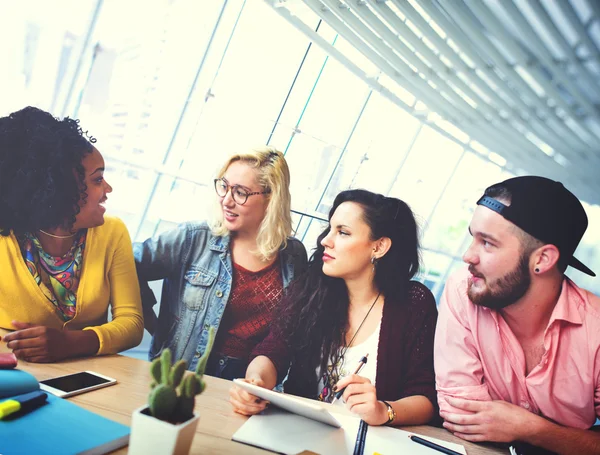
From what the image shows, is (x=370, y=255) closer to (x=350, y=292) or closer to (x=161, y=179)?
(x=350, y=292)

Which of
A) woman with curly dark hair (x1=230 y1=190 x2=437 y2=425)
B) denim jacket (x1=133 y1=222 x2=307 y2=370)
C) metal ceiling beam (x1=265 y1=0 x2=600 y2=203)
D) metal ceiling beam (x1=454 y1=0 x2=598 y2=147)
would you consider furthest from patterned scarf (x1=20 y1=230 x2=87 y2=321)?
metal ceiling beam (x1=454 y1=0 x2=598 y2=147)

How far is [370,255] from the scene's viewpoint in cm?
174

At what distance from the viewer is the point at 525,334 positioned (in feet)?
5.02

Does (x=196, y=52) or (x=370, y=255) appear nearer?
(x=370, y=255)

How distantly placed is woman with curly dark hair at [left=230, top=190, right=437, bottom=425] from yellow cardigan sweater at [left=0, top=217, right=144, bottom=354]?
45cm

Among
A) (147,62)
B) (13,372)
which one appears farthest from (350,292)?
(147,62)

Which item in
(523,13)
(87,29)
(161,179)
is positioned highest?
(523,13)

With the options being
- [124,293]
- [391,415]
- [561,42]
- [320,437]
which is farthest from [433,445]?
[561,42]

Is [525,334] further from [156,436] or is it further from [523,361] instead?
[156,436]

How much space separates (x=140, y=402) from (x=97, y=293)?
1.95 ft

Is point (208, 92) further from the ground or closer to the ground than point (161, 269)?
further from the ground

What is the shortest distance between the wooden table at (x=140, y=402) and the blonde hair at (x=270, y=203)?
645 millimetres

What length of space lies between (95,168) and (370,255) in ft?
3.37

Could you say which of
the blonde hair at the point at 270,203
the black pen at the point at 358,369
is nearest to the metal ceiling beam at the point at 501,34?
the blonde hair at the point at 270,203
